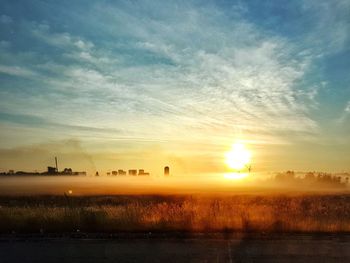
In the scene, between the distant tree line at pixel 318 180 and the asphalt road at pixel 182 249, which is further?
the distant tree line at pixel 318 180

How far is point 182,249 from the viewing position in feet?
42.3

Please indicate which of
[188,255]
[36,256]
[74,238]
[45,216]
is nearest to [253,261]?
[188,255]

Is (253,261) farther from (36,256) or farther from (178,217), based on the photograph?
(178,217)

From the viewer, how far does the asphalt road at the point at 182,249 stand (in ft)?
38.1

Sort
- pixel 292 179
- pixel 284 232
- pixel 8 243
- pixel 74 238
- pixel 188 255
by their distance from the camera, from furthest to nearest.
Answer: pixel 292 179
pixel 284 232
pixel 74 238
pixel 8 243
pixel 188 255

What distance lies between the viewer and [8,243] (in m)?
14.1

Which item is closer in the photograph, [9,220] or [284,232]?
[284,232]

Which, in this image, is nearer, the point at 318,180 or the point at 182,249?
the point at 182,249

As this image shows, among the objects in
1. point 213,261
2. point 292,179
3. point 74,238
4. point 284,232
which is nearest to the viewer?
point 213,261

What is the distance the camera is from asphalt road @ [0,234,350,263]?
11617 millimetres

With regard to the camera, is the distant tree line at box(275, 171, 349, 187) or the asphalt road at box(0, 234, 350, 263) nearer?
the asphalt road at box(0, 234, 350, 263)

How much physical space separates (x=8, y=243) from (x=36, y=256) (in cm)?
260

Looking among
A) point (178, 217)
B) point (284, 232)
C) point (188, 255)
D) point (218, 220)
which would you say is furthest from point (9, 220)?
point (284, 232)

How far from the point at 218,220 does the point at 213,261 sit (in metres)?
7.99
